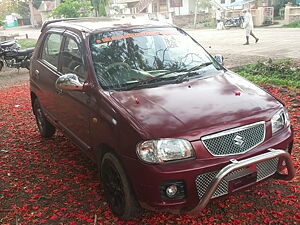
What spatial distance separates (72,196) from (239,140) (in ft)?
6.69

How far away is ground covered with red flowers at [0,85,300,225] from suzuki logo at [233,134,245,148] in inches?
26.4

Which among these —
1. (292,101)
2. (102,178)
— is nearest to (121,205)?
(102,178)

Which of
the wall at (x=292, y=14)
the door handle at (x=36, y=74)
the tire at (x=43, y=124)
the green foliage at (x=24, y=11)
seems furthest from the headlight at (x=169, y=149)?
the green foliage at (x=24, y=11)

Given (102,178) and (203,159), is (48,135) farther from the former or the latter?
(203,159)

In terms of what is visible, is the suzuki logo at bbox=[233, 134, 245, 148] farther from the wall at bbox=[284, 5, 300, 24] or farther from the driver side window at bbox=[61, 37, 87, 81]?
the wall at bbox=[284, 5, 300, 24]

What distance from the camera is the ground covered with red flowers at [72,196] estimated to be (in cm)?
342

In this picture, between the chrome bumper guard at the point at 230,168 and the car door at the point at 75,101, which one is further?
the car door at the point at 75,101

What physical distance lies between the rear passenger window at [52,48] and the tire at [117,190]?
1936mm

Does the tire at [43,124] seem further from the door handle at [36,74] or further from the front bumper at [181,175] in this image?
the front bumper at [181,175]

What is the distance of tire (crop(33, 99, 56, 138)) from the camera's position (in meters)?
5.80

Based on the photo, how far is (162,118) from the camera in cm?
305

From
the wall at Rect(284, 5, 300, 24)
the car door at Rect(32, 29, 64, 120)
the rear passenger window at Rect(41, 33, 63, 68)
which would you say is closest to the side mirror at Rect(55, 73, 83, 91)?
the car door at Rect(32, 29, 64, 120)

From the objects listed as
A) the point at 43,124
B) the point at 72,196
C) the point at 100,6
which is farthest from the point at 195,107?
Answer: the point at 100,6

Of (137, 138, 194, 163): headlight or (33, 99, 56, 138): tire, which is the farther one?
(33, 99, 56, 138): tire
